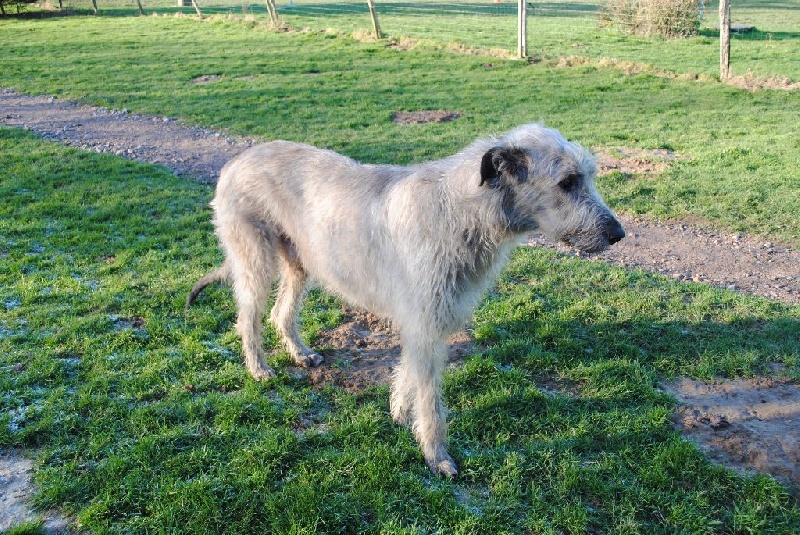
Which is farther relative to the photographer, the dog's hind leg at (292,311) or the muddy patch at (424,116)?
the muddy patch at (424,116)

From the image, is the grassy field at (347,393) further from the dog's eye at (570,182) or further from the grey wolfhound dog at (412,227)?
the dog's eye at (570,182)

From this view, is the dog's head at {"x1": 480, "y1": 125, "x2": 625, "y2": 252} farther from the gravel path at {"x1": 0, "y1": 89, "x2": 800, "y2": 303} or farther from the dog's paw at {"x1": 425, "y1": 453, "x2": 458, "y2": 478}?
the gravel path at {"x1": 0, "y1": 89, "x2": 800, "y2": 303}

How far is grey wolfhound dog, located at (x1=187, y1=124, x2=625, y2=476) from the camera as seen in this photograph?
3682 millimetres

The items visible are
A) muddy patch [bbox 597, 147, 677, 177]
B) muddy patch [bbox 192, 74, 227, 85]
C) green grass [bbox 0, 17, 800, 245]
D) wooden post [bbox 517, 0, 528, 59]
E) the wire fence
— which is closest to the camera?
green grass [bbox 0, 17, 800, 245]

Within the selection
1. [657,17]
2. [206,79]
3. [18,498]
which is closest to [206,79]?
[206,79]

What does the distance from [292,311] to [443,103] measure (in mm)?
10677

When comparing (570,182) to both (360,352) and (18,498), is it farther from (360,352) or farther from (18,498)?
(18,498)

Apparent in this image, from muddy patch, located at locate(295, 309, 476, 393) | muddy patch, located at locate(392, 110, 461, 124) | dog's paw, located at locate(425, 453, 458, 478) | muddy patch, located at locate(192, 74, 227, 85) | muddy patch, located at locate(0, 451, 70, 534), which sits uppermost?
muddy patch, located at locate(192, 74, 227, 85)

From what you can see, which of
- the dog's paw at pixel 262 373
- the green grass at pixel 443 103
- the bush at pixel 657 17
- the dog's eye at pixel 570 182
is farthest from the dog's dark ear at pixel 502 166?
the bush at pixel 657 17

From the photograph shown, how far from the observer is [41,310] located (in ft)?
19.6

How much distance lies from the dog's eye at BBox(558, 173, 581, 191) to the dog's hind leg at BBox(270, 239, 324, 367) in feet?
8.23

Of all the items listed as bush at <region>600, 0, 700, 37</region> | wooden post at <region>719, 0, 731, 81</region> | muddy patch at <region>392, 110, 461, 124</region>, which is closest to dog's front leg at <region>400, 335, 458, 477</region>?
muddy patch at <region>392, 110, 461, 124</region>

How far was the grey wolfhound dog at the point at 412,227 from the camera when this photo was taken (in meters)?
3.68

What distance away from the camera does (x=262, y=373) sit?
5062mm
